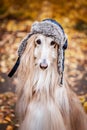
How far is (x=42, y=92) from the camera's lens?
1.66m

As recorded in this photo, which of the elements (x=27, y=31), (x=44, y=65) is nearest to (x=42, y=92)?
(x=44, y=65)

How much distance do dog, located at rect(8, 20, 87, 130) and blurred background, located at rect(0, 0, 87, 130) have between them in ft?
0.73

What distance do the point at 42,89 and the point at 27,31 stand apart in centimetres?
110

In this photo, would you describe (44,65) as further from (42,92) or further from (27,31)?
(27,31)

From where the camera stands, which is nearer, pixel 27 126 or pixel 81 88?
pixel 27 126

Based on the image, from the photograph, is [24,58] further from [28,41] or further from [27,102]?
[27,102]

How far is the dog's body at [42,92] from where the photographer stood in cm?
162

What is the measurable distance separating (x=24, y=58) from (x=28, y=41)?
62 millimetres

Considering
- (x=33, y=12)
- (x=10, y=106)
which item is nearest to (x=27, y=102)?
(x=10, y=106)

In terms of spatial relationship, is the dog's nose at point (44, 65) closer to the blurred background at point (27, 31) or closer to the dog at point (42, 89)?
the dog at point (42, 89)

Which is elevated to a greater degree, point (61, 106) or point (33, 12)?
point (33, 12)

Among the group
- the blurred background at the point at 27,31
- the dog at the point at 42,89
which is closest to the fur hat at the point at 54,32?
the dog at the point at 42,89

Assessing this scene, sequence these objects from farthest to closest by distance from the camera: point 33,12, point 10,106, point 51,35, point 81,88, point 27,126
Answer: point 33,12, point 81,88, point 10,106, point 27,126, point 51,35

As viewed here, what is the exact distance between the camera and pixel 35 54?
1.62 m
